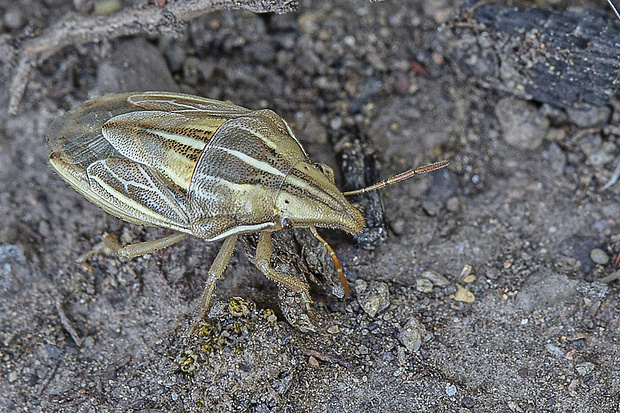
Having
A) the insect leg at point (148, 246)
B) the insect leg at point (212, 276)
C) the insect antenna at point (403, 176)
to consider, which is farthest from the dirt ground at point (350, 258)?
the insect antenna at point (403, 176)

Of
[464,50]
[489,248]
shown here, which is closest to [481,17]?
[464,50]

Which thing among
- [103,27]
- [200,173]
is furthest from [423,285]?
[103,27]

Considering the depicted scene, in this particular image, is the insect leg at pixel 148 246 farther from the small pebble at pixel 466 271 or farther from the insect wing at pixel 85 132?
the small pebble at pixel 466 271

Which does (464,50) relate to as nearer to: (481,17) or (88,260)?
(481,17)

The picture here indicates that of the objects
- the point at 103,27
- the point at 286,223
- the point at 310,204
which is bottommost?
the point at 286,223

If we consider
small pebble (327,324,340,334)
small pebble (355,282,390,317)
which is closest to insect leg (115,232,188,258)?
small pebble (327,324,340,334)

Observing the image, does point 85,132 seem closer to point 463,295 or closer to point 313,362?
point 313,362
